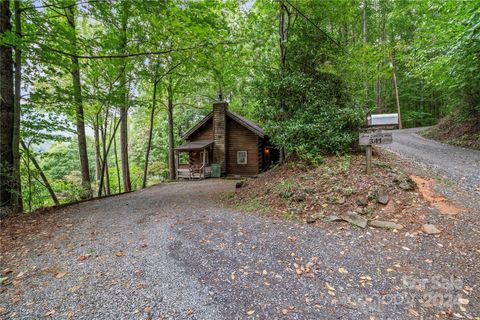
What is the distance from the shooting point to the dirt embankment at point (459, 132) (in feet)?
33.5

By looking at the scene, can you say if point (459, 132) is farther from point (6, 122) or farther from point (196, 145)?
point (6, 122)

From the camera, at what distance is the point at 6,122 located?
5.61 meters

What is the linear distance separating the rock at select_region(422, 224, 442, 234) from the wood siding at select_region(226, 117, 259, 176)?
39.7 feet

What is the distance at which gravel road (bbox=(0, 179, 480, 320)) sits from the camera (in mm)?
2498

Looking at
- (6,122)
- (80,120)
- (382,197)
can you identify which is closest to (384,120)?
(382,197)

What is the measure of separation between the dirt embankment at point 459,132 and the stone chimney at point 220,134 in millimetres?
13160

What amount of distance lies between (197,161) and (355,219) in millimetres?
13405

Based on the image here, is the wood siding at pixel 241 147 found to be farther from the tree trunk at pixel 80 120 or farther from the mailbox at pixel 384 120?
the mailbox at pixel 384 120

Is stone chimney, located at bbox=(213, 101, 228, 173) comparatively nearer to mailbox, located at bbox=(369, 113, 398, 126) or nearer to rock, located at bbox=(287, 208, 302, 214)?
rock, located at bbox=(287, 208, 302, 214)

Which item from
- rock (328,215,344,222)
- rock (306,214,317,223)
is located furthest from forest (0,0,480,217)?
rock (328,215,344,222)

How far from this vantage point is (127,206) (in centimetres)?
677

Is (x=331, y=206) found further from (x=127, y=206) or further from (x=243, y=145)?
(x=243, y=145)

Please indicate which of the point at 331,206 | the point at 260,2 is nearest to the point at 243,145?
the point at 260,2

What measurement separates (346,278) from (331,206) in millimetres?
2128
